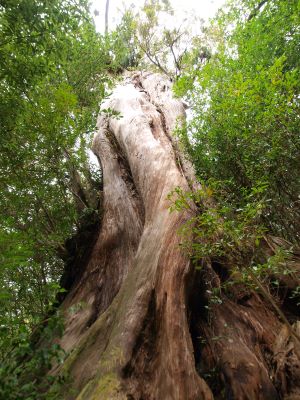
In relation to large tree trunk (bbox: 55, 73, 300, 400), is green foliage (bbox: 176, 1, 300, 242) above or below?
above

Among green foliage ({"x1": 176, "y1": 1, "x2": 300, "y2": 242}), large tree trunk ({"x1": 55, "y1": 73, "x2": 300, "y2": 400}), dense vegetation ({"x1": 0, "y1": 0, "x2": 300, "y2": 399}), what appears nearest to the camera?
large tree trunk ({"x1": 55, "y1": 73, "x2": 300, "y2": 400})

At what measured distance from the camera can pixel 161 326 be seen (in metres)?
2.34

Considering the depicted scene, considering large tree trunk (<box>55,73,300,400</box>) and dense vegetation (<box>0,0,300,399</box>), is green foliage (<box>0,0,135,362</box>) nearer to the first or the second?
dense vegetation (<box>0,0,300,399</box>)

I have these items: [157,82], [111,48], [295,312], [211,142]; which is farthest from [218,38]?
[295,312]

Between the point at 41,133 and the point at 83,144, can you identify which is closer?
the point at 41,133

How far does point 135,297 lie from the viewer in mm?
2518

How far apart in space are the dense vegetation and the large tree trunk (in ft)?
1.11

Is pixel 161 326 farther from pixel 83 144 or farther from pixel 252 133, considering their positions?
pixel 83 144

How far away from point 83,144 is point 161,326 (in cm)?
345

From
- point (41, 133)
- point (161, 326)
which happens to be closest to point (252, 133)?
point (161, 326)

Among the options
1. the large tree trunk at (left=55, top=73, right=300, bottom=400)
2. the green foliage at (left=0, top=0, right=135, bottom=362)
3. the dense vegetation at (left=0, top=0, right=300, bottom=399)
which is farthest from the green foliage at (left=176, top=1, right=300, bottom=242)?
the green foliage at (left=0, top=0, right=135, bottom=362)

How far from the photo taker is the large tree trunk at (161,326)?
6.64 feet

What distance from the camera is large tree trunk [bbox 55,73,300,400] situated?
2025 mm

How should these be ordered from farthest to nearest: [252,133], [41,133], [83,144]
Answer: [83,144] → [41,133] → [252,133]
